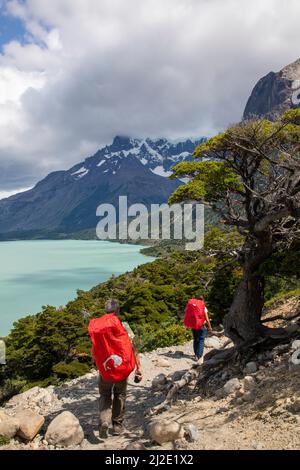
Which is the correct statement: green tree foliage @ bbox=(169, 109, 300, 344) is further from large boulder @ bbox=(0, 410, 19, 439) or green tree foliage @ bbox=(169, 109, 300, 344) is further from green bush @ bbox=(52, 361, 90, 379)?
green bush @ bbox=(52, 361, 90, 379)

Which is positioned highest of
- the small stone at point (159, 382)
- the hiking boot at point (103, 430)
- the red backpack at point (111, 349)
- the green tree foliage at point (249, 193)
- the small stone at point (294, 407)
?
the green tree foliage at point (249, 193)

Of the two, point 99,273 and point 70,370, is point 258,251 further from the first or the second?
point 99,273

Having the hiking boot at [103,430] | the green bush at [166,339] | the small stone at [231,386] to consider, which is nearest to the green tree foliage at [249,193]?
the small stone at [231,386]

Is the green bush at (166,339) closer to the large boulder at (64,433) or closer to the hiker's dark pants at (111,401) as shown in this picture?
the hiker's dark pants at (111,401)

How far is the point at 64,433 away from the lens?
5922 millimetres

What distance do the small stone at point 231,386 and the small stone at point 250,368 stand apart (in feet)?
1.38

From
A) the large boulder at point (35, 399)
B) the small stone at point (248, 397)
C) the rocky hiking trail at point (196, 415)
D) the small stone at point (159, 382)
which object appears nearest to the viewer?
the rocky hiking trail at point (196, 415)

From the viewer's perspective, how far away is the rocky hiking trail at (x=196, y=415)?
529cm

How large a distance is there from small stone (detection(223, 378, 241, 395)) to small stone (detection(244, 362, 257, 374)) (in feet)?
1.38

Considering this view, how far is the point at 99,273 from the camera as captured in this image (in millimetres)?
107125

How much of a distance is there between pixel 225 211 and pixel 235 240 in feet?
6.15

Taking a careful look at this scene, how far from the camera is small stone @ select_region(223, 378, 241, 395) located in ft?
22.9

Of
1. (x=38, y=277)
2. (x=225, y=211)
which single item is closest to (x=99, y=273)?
(x=38, y=277)

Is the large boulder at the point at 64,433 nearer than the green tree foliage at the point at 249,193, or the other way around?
the large boulder at the point at 64,433
